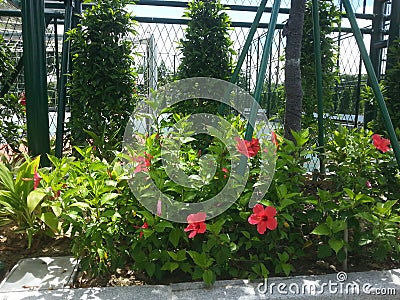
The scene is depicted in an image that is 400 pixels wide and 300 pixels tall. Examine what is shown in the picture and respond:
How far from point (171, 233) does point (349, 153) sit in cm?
106

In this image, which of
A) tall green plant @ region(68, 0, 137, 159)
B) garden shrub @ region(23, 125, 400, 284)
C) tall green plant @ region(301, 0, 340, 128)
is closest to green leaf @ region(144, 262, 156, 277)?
garden shrub @ region(23, 125, 400, 284)

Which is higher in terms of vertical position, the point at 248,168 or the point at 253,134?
the point at 253,134

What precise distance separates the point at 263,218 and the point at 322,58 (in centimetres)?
270

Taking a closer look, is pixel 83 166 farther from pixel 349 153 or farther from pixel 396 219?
pixel 396 219

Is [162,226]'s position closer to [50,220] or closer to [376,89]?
[50,220]

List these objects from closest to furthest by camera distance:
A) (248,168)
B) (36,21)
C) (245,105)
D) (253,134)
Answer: (248,168) → (253,134) → (36,21) → (245,105)

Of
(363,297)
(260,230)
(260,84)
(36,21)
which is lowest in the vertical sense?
(363,297)

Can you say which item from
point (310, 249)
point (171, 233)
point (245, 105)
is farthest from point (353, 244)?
point (245, 105)

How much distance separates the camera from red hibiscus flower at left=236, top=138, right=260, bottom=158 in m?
1.92

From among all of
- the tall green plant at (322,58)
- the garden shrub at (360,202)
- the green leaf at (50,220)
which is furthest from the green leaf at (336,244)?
the tall green plant at (322,58)

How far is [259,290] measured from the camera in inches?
68.5

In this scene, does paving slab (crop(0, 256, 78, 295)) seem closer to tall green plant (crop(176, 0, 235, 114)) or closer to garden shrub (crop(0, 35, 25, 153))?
garden shrub (crop(0, 35, 25, 153))

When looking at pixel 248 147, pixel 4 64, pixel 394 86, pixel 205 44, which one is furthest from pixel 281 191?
pixel 4 64

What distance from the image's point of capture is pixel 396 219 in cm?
184
